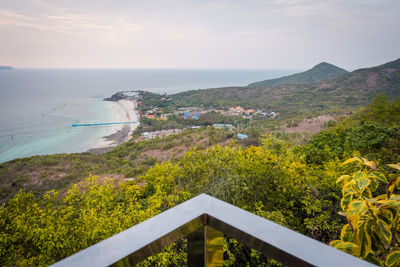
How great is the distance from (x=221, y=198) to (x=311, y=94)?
46.9 metres

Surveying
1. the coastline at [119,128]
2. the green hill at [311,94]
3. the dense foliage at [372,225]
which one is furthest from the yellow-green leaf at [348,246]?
the green hill at [311,94]

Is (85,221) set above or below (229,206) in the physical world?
below

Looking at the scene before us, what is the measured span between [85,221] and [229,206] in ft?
10.7

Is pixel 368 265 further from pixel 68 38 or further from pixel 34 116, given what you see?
pixel 34 116

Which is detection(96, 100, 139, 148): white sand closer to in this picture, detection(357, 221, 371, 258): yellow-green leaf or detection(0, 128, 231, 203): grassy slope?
detection(0, 128, 231, 203): grassy slope

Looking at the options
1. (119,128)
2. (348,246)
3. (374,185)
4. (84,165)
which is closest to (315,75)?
(119,128)

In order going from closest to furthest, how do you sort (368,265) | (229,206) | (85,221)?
(368,265) → (229,206) → (85,221)

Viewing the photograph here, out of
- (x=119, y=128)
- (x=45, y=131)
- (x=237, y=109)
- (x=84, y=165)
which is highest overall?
(x=237, y=109)

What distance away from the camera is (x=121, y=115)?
3634cm

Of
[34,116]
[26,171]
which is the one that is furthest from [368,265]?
[34,116]

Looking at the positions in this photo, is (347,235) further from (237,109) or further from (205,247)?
(237,109)

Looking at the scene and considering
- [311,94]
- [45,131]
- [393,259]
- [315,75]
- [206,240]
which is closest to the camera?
[206,240]

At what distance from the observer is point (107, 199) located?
3793 millimetres

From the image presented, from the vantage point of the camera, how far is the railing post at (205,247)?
1.94 ft
